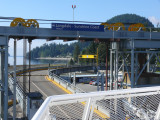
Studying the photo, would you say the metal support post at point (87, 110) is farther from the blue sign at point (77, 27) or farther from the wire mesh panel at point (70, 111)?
the blue sign at point (77, 27)

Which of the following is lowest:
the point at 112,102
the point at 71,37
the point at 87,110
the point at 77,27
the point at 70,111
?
Answer: the point at 70,111

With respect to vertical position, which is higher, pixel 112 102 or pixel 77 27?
pixel 77 27

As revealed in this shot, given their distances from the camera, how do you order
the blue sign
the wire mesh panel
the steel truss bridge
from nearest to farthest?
the wire mesh panel → the steel truss bridge → the blue sign

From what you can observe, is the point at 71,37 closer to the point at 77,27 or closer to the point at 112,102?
the point at 77,27

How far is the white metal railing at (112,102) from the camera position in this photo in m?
4.55

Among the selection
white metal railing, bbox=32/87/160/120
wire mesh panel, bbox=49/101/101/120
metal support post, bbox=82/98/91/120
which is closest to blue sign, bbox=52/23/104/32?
white metal railing, bbox=32/87/160/120

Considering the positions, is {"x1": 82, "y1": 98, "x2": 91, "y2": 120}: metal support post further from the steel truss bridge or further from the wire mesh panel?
the steel truss bridge

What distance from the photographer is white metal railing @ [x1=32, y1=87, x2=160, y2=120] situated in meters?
4.55

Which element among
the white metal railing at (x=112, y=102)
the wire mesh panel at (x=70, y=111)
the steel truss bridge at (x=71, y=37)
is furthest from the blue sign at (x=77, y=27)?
the wire mesh panel at (x=70, y=111)

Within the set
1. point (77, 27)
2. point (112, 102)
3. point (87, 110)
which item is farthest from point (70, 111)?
point (77, 27)

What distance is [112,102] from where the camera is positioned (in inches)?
229

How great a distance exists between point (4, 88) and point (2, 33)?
3989 mm

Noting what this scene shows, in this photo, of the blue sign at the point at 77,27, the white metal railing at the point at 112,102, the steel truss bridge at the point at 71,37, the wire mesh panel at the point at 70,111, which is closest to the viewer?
the white metal railing at the point at 112,102

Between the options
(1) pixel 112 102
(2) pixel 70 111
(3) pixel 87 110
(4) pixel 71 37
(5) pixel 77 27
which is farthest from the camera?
(4) pixel 71 37
